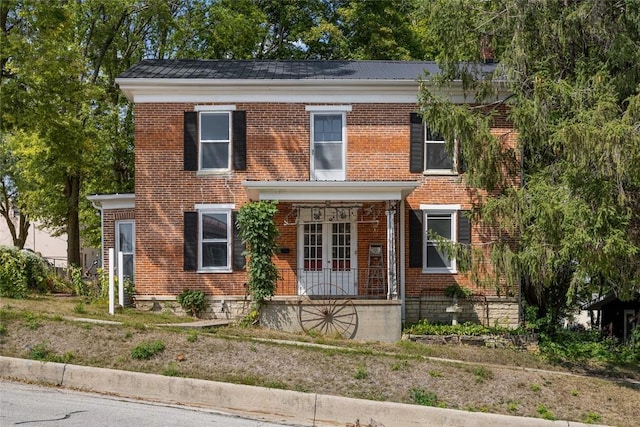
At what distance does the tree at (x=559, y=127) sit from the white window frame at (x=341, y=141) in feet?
11.0

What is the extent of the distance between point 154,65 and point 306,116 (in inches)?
189

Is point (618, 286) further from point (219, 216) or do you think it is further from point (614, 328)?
point (614, 328)

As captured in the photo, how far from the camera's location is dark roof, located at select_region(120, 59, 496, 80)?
60.7ft

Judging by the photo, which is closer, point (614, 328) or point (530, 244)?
point (530, 244)

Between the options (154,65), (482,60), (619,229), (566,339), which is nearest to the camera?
(619,229)

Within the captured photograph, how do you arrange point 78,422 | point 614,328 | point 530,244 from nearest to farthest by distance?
point 78,422
point 530,244
point 614,328

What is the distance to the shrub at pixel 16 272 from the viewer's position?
1615cm

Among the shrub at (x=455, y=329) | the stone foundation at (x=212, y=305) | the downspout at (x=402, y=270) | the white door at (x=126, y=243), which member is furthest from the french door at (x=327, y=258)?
the white door at (x=126, y=243)

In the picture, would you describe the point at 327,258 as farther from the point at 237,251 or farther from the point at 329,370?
the point at 329,370

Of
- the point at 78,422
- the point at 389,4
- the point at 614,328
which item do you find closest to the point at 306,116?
the point at 78,422

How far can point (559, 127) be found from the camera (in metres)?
13.2

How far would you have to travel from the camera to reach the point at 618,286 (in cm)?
1413

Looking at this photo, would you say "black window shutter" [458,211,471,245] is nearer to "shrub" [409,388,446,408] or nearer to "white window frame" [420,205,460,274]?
"white window frame" [420,205,460,274]

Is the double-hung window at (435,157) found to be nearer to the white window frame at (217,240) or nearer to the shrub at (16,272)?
the white window frame at (217,240)
